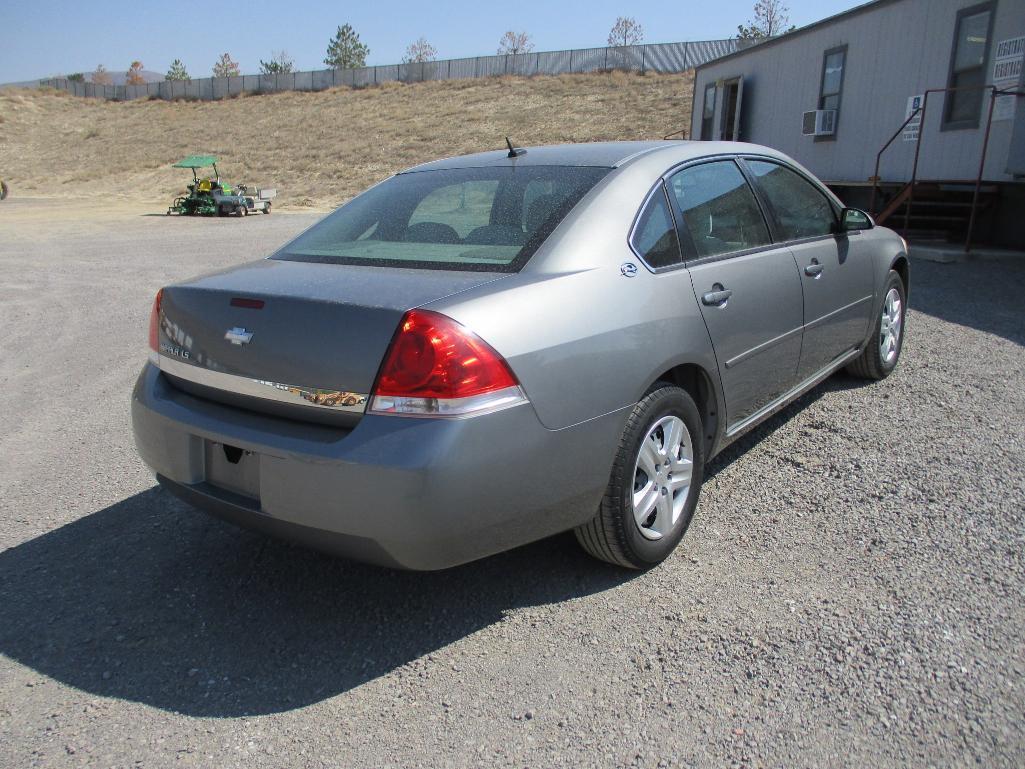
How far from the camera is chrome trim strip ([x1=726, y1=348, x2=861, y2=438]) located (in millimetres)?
3671

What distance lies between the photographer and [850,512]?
3.52m

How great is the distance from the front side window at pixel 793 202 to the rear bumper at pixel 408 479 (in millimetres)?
1897

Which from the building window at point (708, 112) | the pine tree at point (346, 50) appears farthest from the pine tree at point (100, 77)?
the building window at point (708, 112)

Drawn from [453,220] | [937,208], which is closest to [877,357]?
[453,220]

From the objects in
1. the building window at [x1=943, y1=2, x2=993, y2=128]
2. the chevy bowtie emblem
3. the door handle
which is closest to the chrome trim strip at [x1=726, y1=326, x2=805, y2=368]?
the door handle

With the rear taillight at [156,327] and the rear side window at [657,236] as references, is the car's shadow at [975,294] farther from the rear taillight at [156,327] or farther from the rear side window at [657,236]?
the rear taillight at [156,327]

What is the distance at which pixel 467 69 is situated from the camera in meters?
56.6

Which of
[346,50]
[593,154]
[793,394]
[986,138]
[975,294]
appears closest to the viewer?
[593,154]

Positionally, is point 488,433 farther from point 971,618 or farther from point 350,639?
point 971,618

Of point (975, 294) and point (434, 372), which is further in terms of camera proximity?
point (975, 294)

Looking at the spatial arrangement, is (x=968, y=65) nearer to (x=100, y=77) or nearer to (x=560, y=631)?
(x=560, y=631)

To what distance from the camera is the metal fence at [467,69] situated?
51344 mm

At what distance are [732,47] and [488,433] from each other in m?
55.5

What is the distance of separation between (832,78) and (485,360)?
49.8ft
